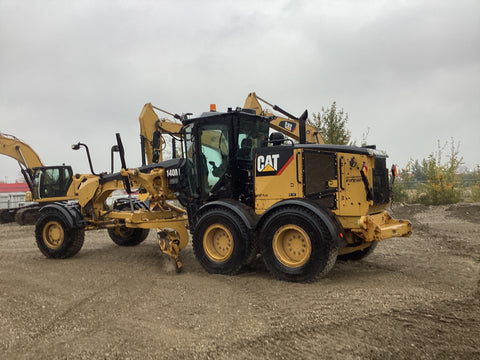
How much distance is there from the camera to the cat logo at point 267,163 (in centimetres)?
618

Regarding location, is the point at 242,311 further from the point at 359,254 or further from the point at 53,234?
the point at 53,234

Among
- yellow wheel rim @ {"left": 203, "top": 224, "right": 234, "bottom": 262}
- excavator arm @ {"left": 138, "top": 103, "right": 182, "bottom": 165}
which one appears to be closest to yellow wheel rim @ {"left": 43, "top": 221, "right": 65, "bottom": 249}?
excavator arm @ {"left": 138, "top": 103, "right": 182, "bottom": 165}

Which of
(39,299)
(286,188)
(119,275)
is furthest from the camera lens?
(119,275)

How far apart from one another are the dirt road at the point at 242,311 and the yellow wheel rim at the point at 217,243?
374 mm

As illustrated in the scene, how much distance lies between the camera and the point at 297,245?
5.66m

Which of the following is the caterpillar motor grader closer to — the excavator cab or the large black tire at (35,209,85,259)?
the large black tire at (35,209,85,259)

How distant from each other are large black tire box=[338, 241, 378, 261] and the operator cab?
1.88 m

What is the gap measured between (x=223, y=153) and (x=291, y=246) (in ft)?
6.77

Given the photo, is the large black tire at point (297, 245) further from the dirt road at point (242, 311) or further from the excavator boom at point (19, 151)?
the excavator boom at point (19, 151)

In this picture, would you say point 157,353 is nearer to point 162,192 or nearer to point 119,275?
point 119,275

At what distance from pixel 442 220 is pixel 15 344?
1346cm

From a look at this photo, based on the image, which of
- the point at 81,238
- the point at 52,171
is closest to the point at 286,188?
the point at 81,238

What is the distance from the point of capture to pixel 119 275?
6.50 m

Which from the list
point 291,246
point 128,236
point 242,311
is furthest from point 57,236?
point 242,311
